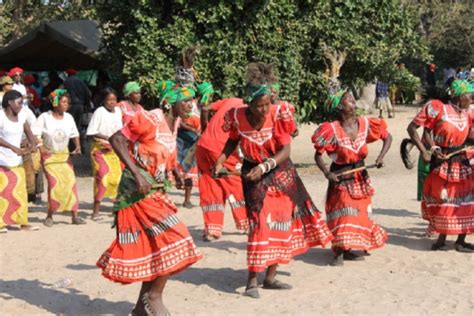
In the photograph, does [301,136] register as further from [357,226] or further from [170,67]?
[357,226]

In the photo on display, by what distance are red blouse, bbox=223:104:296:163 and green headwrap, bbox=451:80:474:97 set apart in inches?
98.9

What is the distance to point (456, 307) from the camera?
6.78m

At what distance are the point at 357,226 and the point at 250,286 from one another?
1673 millimetres

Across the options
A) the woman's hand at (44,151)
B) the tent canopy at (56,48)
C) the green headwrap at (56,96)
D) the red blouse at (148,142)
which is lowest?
the woman's hand at (44,151)

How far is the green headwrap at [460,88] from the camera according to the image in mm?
8812

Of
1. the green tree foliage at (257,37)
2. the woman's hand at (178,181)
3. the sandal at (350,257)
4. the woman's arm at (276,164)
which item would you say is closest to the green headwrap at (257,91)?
the woman's arm at (276,164)

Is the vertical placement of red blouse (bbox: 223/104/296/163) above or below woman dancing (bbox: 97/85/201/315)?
above

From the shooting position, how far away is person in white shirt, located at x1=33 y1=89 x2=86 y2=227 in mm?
10977

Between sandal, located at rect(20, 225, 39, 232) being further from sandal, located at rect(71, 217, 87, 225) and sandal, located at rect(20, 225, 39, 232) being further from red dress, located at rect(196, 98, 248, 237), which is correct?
red dress, located at rect(196, 98, 248, 237)

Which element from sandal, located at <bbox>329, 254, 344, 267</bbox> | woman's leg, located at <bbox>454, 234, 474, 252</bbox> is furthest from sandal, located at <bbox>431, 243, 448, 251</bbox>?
sandal, located at <bbox>329, 254, 344, 267</bbox>

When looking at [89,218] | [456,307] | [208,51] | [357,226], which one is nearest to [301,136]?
[208,51]

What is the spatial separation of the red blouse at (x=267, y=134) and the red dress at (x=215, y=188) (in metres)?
2.47

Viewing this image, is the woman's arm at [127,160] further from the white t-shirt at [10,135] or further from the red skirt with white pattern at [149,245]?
the white t-shirt at [10,135]

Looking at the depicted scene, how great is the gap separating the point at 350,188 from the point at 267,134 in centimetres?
163
